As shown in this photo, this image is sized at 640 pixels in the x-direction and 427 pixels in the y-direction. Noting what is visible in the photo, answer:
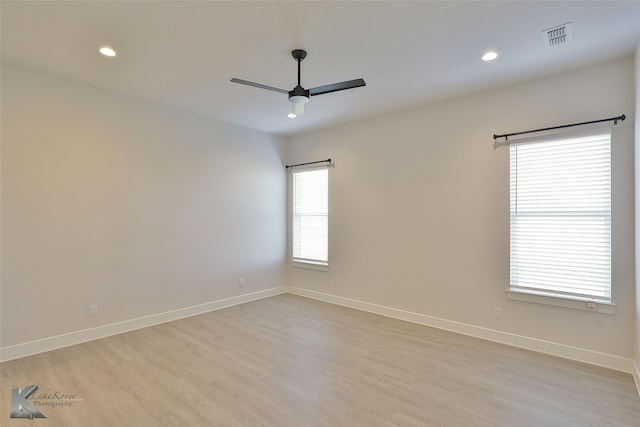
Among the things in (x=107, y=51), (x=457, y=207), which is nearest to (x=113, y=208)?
(x=107, y=51)

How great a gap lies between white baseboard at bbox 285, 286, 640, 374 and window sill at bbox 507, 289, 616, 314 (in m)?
0.41

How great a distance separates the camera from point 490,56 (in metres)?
2.96

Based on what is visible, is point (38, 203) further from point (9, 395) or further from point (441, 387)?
point (441, 387)

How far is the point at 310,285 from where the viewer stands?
564 cm

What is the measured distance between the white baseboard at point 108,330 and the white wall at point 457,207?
5.19 ft

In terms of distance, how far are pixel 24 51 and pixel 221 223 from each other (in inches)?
114

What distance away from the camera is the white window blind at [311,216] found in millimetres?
5477

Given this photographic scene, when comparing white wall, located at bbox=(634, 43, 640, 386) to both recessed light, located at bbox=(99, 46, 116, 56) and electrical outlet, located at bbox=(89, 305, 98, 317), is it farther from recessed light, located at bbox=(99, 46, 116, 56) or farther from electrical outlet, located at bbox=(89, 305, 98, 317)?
electrical outlet, located at bbox=(89, 305, 98, 317)

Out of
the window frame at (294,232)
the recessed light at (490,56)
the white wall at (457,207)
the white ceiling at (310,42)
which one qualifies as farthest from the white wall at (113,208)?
the recessed light at (490,56)

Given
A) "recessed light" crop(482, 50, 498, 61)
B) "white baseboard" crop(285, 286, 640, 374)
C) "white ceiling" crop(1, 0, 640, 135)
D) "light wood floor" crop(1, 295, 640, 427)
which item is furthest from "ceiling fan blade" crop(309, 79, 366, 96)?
"white baseboard" crop(285, 286, 640, 374)

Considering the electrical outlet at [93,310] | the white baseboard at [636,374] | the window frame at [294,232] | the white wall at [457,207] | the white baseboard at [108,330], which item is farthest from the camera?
the window frame at [294,232]

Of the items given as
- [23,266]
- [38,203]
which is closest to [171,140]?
[38,203]

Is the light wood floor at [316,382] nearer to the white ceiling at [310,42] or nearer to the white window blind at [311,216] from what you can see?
the white window blind at [311,216]

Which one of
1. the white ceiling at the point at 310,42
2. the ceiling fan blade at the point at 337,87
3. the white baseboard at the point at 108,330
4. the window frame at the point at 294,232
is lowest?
the white baseboard at the point at 108,330
